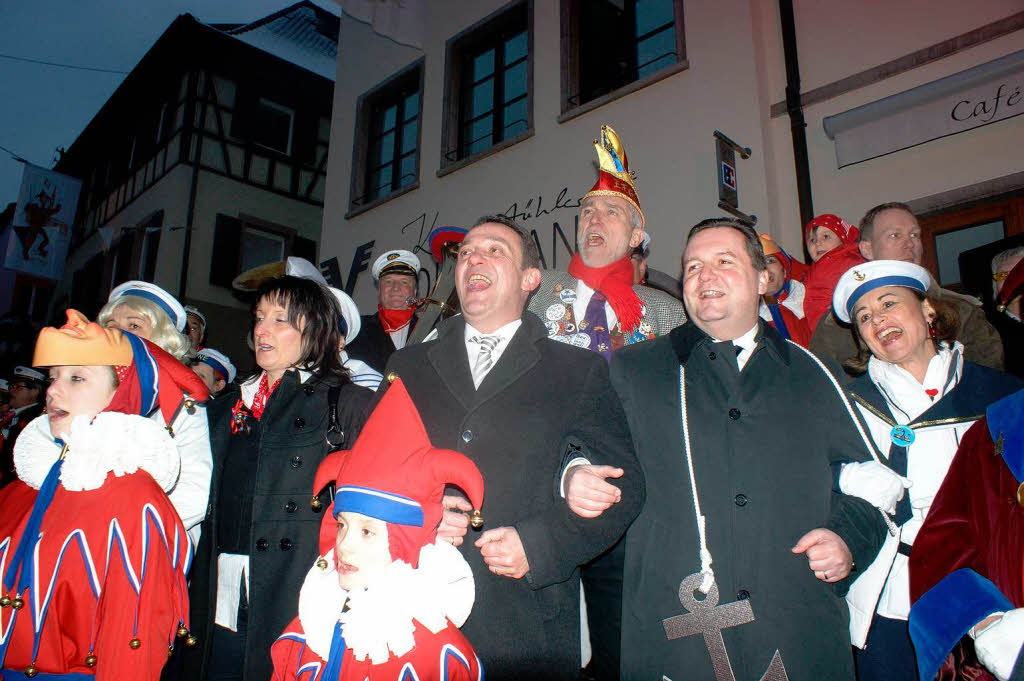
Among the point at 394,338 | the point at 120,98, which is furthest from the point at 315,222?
the point at 394,338

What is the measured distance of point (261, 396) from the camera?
291cm

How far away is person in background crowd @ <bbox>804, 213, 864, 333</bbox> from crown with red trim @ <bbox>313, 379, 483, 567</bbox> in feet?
10.5

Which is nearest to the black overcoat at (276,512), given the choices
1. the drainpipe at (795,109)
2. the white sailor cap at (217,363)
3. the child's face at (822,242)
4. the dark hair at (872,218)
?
the white sailor cap at (217,363)

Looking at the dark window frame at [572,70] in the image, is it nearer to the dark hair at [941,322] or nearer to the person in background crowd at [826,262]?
the person in background crowd at [826,262]

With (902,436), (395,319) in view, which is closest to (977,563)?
(902,436)

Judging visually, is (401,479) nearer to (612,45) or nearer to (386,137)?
(612,45)

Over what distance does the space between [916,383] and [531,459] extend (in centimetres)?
168

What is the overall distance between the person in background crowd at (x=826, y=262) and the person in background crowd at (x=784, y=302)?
96 mm

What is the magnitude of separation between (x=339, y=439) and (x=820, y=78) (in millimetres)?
6959

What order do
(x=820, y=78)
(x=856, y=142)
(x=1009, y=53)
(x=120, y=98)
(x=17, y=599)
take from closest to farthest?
(x=17, y=599), (x=1009, y=53), (x=856, y=142), (x=820, y=78), (x=120, y=98)

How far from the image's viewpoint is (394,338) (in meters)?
5.60

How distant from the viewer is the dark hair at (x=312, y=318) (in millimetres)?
2977

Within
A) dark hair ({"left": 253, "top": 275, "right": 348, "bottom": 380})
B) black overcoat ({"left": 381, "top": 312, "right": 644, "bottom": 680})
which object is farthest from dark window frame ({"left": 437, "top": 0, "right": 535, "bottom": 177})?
black overcoat ({"left": 381, "top": 312, "right": 644, "bottom": 680})

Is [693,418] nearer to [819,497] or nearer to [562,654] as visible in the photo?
[819,497]
